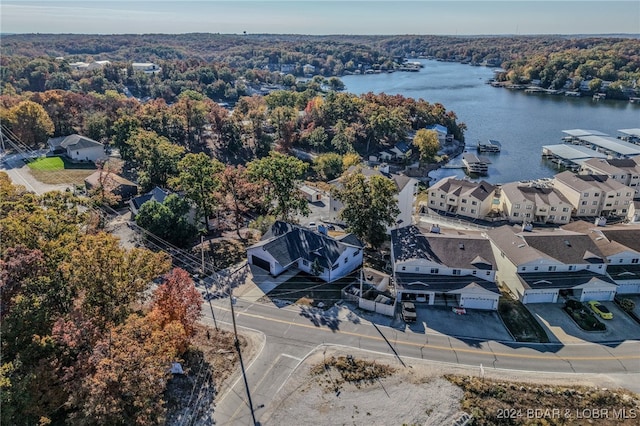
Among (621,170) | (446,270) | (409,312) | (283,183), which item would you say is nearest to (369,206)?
(283,183)

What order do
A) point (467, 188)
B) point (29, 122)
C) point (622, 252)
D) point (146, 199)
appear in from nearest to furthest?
point (622, 252) < point (146, 199) < point (467, 188) < point (29, 122)

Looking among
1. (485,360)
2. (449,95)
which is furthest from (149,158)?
(449,95)

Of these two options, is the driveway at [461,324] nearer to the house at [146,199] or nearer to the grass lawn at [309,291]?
the grass lawn at [309,291]

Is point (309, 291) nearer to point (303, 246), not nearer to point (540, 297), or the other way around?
point (303, 246)

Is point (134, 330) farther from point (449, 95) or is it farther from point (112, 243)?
point (449, 95)

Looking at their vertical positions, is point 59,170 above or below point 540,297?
above
